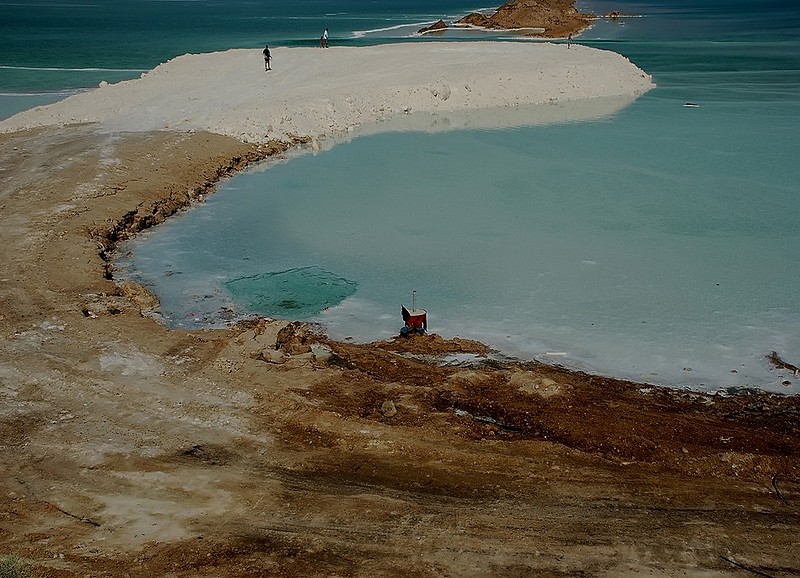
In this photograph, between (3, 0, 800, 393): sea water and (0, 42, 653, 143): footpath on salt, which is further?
(0, 42, 653, 143): footpath on salt

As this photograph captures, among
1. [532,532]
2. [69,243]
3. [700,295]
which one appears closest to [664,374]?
[700,295]

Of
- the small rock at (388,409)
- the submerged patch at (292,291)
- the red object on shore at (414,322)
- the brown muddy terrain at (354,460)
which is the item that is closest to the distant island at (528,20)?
the submerged patch at (292,291)

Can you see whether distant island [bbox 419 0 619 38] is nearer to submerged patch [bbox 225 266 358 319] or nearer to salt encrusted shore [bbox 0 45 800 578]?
submerged patch [bbox 225 266 358 319]

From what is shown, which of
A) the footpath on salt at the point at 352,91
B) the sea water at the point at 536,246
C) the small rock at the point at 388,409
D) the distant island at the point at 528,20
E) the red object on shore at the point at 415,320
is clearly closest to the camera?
the small rock at the point at 388,409

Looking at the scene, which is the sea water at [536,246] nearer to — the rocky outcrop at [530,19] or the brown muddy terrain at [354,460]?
the brown muddy terrain at [354,460]

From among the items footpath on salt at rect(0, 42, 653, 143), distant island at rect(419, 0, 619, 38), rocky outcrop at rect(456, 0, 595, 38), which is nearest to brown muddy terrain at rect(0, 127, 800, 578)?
footpath on salt at rect(0, 42, 653, 143)

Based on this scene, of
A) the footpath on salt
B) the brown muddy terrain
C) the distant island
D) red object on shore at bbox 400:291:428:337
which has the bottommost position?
the brown muddy terrain

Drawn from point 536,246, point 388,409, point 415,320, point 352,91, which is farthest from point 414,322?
point 352,91
